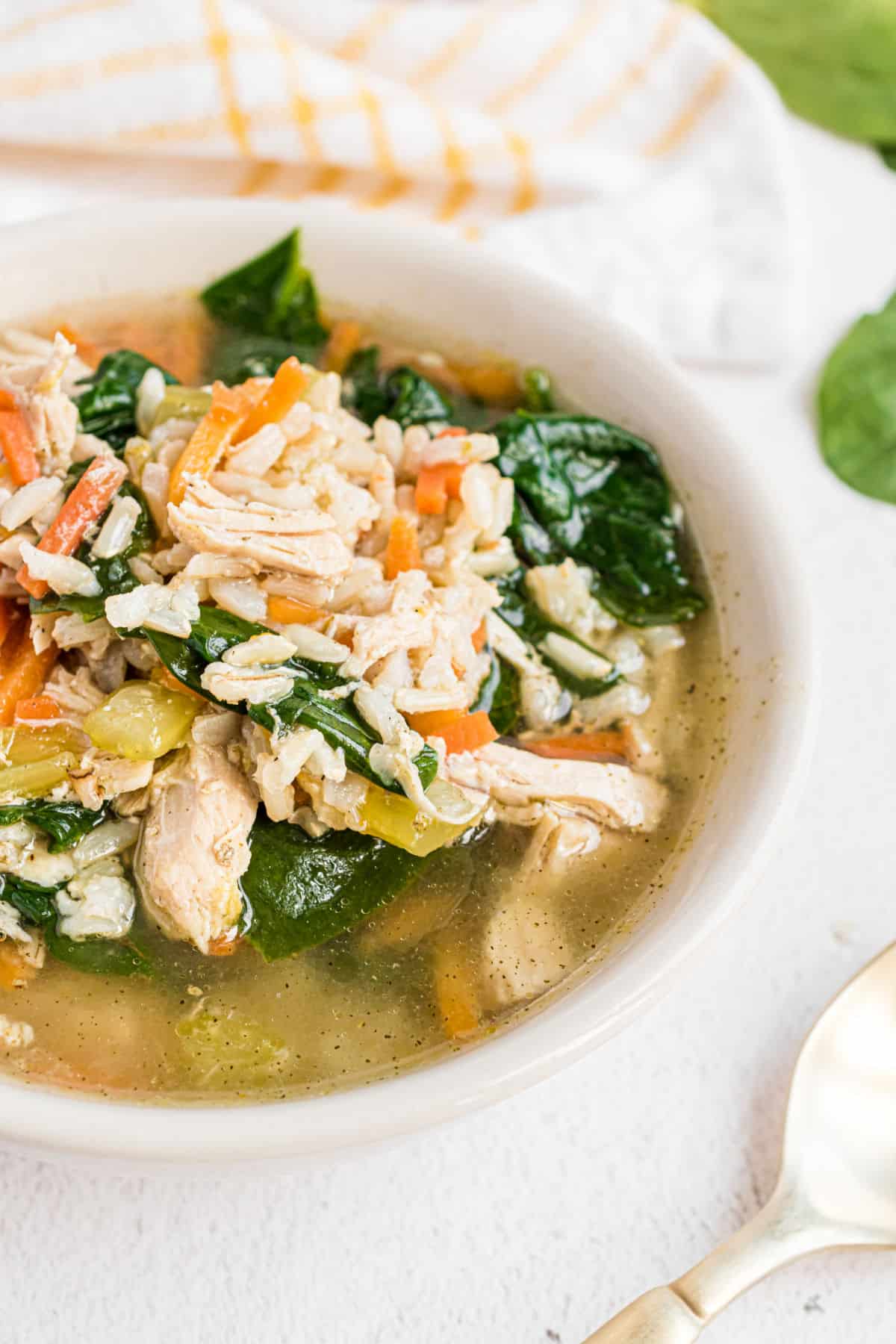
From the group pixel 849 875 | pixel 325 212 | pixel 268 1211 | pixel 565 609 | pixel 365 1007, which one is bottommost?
pixel 268 1211

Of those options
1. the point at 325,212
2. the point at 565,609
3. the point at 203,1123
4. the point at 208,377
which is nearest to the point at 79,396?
the point at 208,377

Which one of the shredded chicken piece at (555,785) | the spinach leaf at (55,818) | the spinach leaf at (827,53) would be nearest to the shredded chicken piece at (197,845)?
the spinach leaf at (55,818)

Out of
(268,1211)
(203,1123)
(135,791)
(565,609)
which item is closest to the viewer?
(203,1123)

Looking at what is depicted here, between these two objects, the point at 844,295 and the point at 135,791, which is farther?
the point at 844,295

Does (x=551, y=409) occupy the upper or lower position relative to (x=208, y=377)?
upper

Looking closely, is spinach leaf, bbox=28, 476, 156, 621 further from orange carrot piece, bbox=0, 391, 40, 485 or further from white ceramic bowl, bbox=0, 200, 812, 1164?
white ceramic bowl, bbox=0, 200, 812, 1164

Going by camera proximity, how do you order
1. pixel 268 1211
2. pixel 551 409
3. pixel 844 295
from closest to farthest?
pixel 268 1211
pixel 551 409
pixel 844 295

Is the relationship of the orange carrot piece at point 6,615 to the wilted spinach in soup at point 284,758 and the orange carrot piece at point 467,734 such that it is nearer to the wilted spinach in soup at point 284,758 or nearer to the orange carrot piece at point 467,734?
the wilted spinach in soup at point 284,758

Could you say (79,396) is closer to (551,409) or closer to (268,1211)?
(551,409)
